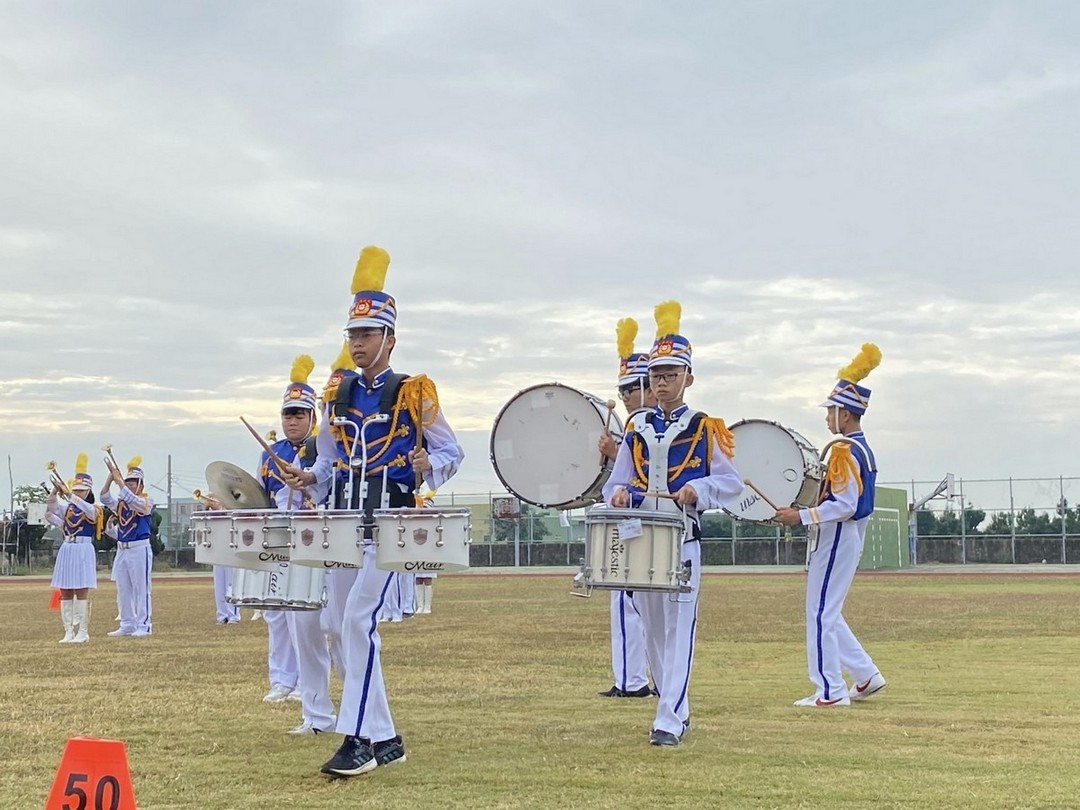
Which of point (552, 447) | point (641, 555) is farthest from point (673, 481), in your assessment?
point (552, 447)

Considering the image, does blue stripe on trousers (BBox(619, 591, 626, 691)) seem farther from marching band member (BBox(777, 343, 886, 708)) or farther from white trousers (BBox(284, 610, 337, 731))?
white trousers (BBox(284, 610, 337, 731))

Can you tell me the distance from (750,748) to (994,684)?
4256 millimetres

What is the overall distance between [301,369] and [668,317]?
3.12 m

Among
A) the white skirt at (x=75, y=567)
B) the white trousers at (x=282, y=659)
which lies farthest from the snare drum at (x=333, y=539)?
the white skirt at (x=75, y=567)

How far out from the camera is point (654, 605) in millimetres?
9070

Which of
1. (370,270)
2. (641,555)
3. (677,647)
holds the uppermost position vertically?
(370,270)

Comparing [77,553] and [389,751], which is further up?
[77,553]

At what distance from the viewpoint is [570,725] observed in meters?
9.27

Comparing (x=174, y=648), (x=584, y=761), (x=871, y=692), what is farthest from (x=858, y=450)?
(x=174, y=648)

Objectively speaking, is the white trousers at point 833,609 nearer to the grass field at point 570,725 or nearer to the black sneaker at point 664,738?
the grass field at point 570,725


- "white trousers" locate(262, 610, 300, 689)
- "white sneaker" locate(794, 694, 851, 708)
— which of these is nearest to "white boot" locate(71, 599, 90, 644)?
"white trousers" locate(262, 610, 300, 689)

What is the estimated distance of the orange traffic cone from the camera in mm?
5180

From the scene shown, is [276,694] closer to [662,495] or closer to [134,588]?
[662,495]

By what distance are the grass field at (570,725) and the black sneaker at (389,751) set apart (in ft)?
0.24
